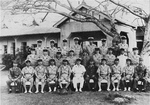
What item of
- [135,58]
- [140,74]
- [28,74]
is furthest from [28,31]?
[140,74]

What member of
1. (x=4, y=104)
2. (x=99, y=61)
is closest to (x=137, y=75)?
(x=99, y=61)

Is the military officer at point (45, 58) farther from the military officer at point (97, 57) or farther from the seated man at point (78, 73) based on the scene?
the military officer at point (97, 57)

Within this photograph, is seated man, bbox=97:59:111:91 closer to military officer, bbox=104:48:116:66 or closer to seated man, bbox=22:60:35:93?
military officer, bbox=104:48:116:66

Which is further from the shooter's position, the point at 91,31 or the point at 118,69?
the point at 91,31

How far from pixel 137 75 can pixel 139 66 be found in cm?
35

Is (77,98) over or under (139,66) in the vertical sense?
under

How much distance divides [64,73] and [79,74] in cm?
53

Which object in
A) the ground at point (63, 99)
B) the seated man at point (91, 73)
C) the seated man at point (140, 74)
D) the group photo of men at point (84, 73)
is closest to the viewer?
the ground at point (63, 99)

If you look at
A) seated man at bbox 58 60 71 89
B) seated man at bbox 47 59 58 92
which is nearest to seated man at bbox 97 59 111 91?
seated man at bbox 58 60 71 89

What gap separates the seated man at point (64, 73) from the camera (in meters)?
7.63

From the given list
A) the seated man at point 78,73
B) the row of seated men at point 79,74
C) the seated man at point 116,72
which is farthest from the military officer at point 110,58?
the seated man at point 78,73

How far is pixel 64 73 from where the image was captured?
775 cm

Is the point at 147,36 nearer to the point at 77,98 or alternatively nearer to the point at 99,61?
the point at 99,61

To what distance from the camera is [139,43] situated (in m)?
17.7
